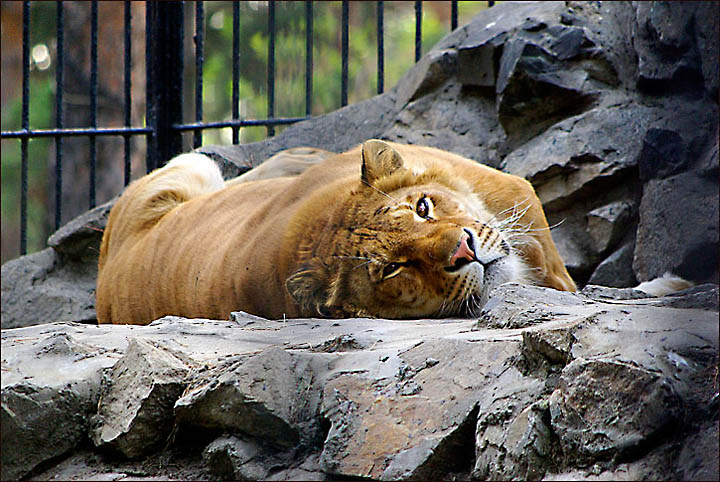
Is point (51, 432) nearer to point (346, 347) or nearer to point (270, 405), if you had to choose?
point (270, 405)

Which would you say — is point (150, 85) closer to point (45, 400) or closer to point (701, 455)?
point (45, 400)

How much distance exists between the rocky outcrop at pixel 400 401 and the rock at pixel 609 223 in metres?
2.36

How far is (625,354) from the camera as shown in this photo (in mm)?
1648

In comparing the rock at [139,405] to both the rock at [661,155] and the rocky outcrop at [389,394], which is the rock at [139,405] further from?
the rock at [661,155]

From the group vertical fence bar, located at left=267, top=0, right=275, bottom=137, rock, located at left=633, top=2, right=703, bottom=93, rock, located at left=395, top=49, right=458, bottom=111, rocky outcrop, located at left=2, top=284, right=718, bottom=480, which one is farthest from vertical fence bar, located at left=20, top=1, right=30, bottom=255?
rock, located at left=633, top=2, right=703, bottom=93

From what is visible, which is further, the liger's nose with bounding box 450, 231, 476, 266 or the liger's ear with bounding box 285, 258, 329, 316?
the liger's ear with bounding box 285, 258, 329, 316

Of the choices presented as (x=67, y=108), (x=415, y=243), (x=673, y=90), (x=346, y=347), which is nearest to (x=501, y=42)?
(x=673, y=90)

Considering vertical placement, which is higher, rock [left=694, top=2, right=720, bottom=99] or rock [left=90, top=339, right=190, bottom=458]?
rock [left=694, top=2, right=720, bottom=99]

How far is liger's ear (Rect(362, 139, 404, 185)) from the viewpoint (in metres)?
3.76

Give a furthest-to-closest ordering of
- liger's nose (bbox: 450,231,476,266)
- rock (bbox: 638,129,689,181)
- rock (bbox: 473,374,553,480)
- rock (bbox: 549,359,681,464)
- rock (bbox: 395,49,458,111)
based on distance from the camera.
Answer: rock (bbox: 395,49,458,111), rock (bbox: 638,129,689,181), liger's nose (bbox: 450,231,476,266), rock (bbox: 473,374,553,480), rock (bbox: 549,359,681,464)

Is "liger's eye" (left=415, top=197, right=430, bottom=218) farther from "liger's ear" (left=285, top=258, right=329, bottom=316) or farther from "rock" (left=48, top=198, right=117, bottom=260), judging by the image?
"rock" (left=48, top=198, right=117, bottom=260)

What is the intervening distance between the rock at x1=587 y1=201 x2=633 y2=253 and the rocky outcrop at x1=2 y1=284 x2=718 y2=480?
2361 mm

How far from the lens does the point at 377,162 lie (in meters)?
3.78

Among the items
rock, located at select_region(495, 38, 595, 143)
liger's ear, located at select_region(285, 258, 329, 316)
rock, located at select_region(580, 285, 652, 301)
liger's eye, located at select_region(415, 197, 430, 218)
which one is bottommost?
liger's ear, located at select_region(285, 258, 329, 316)
